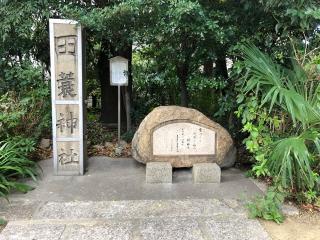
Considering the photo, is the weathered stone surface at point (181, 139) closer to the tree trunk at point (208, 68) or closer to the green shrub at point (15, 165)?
the tree trunk at point (208, 68)

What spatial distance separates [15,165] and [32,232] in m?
1.53

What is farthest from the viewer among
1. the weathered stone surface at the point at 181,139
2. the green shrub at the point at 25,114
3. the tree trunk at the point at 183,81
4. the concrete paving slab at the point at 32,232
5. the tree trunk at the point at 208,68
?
the tree trunk at the point at 183,81

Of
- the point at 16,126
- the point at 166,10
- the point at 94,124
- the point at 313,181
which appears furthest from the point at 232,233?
the point at 94,124

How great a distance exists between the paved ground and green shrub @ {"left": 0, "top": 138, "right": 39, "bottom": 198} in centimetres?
14

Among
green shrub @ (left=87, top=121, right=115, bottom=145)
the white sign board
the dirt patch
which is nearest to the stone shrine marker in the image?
the white sign board

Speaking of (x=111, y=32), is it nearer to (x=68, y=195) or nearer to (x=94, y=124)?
(x=68, y=195)

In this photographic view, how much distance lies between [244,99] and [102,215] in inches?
84.4

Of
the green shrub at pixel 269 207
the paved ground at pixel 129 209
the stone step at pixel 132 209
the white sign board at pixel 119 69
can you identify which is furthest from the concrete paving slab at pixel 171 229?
the white sign board at pixel 119 69

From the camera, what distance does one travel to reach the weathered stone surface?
469 centimetres

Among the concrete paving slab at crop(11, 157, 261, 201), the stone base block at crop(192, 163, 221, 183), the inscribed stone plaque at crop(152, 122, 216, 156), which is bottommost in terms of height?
the concrete paving slab at crop(11, 157, 261, 201)

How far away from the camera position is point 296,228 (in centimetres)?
333

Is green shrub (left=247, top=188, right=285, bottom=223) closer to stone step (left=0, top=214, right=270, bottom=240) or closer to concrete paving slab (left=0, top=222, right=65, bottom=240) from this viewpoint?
stone step (left=0, top=214, right=270, bottom=240)

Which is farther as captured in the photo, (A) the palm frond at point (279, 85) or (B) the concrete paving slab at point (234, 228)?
(A) the palm frond at point (279, 85)

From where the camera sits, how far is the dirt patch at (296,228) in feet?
10.5
